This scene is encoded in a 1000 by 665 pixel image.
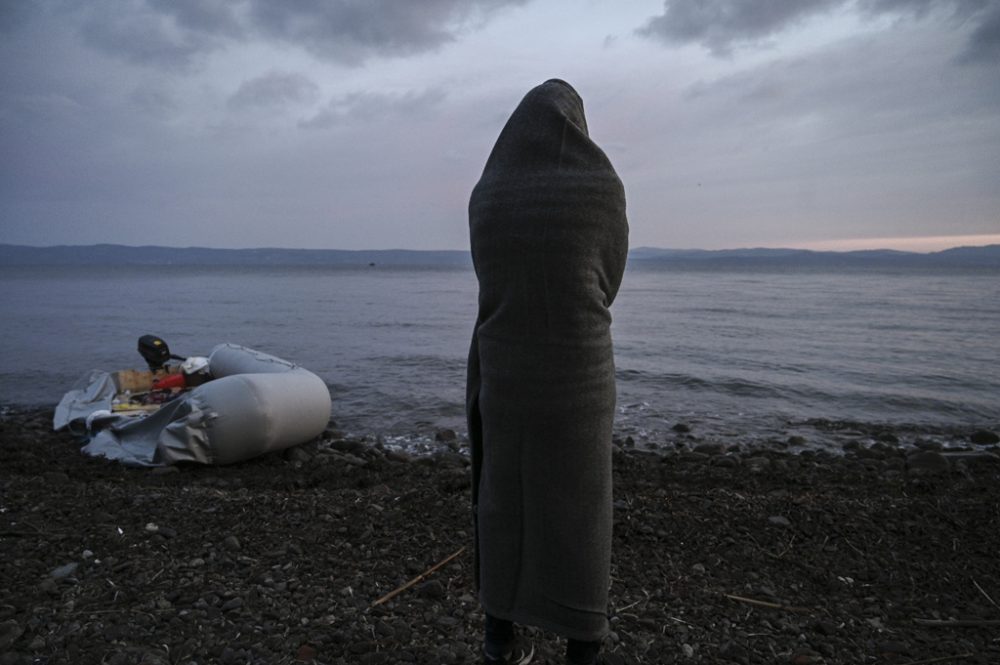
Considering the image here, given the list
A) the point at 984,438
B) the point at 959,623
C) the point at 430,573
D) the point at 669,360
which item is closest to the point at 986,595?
the point at 959,623

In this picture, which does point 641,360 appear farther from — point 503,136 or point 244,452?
point 503,136

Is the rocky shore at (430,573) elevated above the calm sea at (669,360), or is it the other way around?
the rocky shore at (430,573)

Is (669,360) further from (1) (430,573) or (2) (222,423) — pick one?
(1) (430,573)

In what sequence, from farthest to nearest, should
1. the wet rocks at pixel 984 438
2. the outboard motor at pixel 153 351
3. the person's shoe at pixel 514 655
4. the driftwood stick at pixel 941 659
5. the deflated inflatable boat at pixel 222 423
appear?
1. the outboard motor at pixel 153 351
2. the wet rocks at pixel 984 438
3. the deflated inflatable boat at pixel 222 423
4. the driftwood stick at pixel 941 659
5. the person's shoe at pixel 514 655

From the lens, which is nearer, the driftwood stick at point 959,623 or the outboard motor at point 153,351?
the driftwood stick at point 959,623

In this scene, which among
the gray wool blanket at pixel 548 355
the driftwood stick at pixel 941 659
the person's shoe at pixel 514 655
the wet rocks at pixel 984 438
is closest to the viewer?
the gray wool blanket at pixel 548 355

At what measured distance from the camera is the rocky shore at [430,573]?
309 centimetres

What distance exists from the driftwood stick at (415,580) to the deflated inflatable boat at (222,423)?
11.8 ft

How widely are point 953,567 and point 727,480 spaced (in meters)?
2.45

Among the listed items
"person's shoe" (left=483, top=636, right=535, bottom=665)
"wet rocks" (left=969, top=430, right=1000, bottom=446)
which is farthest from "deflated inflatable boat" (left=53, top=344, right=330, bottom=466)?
"wet rocks" (left=969, top=430, right=1000, bottom=446)

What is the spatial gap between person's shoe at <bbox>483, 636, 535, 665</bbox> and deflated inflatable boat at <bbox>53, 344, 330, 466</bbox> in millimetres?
4869

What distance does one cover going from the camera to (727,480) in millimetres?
6383

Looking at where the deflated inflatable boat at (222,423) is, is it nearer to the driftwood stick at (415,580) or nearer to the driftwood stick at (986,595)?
the driftwood stick at (415,580)

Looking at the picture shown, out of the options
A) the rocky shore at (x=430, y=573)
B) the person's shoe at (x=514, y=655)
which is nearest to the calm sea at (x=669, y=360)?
the rocky shore at (x=430, y=573)
